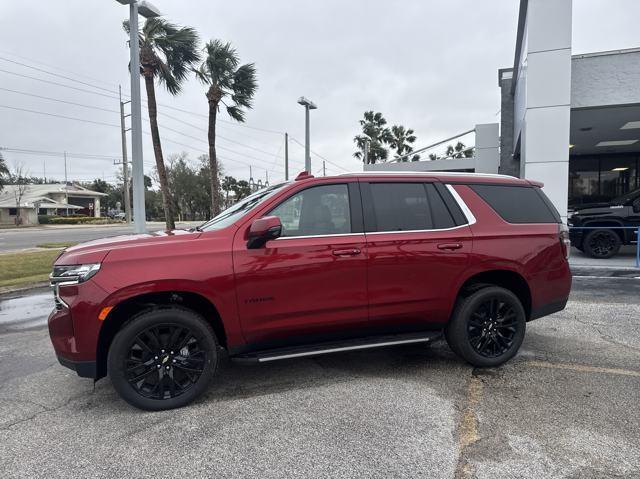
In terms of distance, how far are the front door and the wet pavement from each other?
452 cm

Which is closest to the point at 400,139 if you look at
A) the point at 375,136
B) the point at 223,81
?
the point at 375,136

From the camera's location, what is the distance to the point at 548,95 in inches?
398

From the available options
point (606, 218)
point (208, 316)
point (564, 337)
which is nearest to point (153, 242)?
point (208, 316)

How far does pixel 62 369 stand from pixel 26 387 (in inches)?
17.7

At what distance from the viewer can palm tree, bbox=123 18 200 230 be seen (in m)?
14.4

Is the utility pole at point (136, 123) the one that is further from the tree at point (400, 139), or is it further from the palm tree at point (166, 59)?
the tree at point (400, 139)

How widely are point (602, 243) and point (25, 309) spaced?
42.6 feet

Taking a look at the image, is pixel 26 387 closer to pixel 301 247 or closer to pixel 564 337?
pixel 301 247

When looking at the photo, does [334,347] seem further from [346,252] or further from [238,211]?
[238,211]

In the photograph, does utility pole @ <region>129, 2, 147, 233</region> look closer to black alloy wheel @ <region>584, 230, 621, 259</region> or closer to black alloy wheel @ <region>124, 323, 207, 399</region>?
black alloy wheel @ <region>124, 323, 207, 399</region>

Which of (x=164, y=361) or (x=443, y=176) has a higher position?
(x=443, y=176)

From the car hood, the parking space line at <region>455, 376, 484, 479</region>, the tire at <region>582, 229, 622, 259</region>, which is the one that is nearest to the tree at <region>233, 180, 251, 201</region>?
the tire at <region>582, 229, 622, 259</region>

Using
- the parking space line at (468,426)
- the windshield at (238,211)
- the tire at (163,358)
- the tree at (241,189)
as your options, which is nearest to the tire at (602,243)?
the parking space line at (468,426)

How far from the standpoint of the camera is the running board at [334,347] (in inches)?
140
